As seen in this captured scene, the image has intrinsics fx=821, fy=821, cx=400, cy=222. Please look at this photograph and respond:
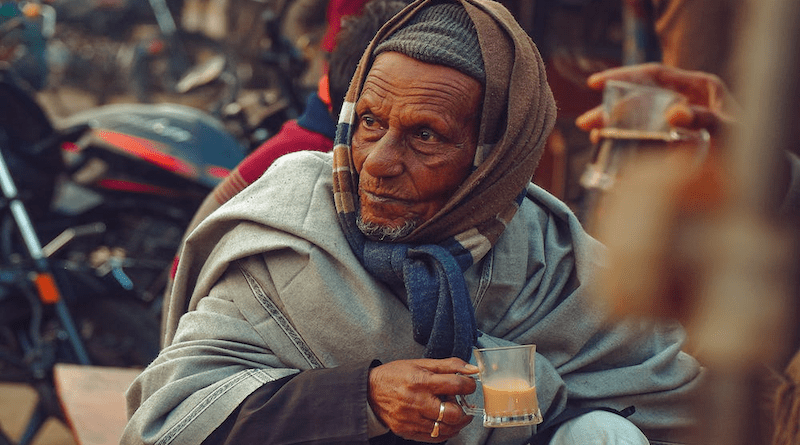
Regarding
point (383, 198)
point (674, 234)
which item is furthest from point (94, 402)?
point (674, 234)

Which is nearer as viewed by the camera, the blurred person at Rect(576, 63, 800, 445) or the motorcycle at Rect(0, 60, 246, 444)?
the blurred person at Rect(576, 63, 800, 445)

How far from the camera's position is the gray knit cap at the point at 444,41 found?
5.94ft

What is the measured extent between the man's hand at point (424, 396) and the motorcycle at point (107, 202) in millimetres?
2556

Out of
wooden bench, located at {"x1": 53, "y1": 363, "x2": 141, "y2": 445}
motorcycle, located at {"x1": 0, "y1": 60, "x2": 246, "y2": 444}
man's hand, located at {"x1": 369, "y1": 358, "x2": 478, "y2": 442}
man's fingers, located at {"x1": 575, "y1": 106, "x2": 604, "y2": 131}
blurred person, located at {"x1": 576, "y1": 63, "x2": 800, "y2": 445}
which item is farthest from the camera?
motorcycle, located at {"x1": 0, "y1": 60, "x2": 246, "y2": 444}

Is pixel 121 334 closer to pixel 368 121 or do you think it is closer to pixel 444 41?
pixel 368 121

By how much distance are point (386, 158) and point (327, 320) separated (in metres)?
0.39

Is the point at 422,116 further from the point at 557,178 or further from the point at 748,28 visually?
the point at 557,178

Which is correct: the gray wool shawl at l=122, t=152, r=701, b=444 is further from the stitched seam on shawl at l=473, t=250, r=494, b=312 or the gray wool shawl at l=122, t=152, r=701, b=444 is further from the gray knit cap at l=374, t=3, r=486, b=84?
the gray knit cap at l=374, t=3, r=486, b=84

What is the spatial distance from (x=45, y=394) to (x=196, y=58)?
1051cm

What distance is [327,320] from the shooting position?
6.09 ft

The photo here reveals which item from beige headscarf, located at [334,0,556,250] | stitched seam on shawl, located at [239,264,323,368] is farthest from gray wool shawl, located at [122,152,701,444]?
beige headscarf, located at [334,0,556,250]

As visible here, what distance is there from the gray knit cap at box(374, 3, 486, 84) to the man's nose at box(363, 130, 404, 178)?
0.19m

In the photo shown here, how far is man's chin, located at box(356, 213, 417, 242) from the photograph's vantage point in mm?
1864

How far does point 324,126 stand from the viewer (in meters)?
2.61
